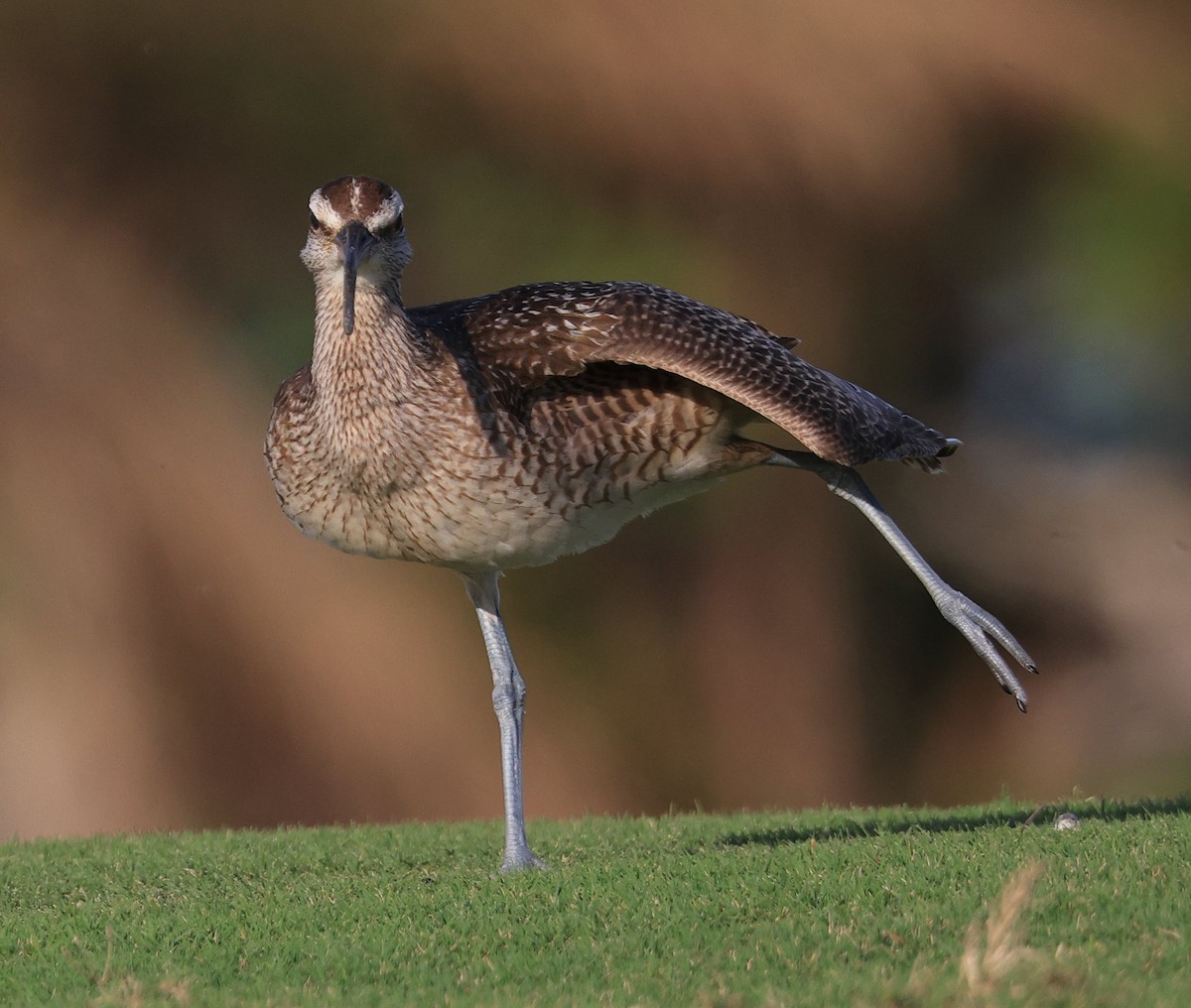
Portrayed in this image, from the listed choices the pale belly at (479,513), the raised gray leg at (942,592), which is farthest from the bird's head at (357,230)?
the raised gray leg at (942,592)

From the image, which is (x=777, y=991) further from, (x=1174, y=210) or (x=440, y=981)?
(x=1174, y=210)

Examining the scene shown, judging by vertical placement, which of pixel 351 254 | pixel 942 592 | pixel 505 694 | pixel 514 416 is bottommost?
pixel 505 694

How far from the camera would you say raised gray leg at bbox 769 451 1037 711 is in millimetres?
6750

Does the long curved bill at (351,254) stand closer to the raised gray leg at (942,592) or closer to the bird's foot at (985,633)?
the raised gray leg at (942,592)

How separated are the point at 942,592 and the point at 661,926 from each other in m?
2.14

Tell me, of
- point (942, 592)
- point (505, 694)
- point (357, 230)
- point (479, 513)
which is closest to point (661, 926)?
point (479, 513)

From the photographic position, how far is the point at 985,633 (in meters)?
6.97

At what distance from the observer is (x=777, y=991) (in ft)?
14.5

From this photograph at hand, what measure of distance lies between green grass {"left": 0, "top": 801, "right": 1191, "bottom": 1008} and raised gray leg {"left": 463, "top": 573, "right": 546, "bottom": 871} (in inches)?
10.1

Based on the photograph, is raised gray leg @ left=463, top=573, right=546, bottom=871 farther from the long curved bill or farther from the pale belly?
the long curved bill

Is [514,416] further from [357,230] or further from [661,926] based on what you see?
[661,926]

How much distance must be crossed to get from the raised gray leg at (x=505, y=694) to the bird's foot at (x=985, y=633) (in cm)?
166

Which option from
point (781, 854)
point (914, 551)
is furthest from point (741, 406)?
point (781, 854)

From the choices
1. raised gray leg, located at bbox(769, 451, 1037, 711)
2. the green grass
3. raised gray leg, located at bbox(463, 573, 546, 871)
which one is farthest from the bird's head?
the green grass
